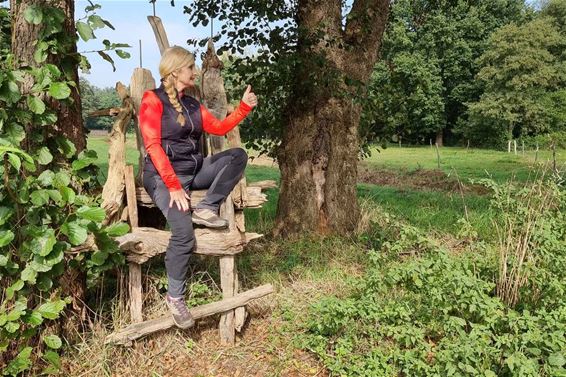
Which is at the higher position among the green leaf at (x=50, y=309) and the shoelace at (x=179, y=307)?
the green leaf at (x=50, y=309)

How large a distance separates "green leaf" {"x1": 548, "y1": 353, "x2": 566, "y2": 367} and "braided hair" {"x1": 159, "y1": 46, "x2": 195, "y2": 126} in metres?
2.96

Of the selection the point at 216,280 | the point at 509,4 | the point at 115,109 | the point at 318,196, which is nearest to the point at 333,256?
the point at 318,196

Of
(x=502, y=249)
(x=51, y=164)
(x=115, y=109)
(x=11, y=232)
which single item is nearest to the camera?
(x=11, y=232)

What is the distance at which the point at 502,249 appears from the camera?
412cm

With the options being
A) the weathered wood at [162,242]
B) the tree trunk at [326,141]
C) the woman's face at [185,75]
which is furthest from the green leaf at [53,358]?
the tree trunk at [326,141]

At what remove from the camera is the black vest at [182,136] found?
3.67 meters

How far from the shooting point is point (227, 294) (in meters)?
4.12

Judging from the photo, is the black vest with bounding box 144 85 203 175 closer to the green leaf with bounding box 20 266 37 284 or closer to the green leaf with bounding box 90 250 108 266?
the green leaf with bounding box 90 250 108 266

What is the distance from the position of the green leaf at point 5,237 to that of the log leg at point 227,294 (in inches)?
63.5

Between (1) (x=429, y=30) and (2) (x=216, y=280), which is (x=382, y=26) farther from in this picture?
(1) (x=429, y=30)

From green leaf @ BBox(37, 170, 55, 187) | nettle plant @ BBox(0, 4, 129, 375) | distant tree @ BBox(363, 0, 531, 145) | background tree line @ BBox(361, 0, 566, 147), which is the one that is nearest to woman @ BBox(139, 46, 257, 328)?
nettle plant @ BBox(0, 4, 129, 375)

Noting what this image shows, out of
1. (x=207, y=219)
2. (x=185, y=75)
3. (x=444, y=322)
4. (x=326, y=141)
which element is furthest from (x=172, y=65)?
(x=326, y=141)

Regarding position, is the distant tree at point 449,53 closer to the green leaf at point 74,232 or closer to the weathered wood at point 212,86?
the weathered wood at point 212,86

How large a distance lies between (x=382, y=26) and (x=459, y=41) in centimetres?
4298
